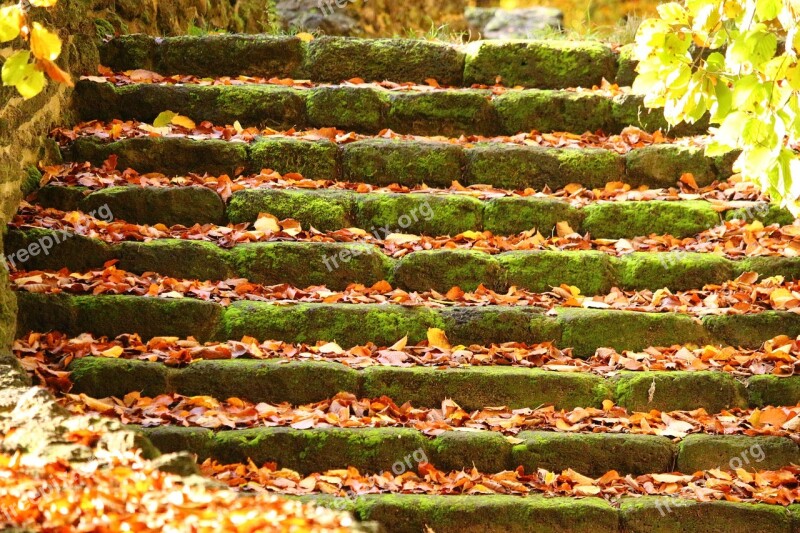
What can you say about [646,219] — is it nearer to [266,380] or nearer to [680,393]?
[680,393]

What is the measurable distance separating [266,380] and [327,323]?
0.47 meters

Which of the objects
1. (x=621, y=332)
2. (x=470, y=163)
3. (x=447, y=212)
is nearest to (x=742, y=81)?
(x=621, y=332)

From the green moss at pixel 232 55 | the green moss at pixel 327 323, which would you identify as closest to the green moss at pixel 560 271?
the green moss at pixel 327 323

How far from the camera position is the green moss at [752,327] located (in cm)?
409

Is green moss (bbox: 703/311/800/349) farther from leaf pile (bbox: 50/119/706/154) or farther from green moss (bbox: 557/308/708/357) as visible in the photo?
leaf pile (bbox: 50/119/706/154)

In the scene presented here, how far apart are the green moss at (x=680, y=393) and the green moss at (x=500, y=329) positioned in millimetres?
439

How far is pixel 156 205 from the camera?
15.5 feet

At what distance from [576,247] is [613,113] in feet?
4.25

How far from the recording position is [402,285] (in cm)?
445

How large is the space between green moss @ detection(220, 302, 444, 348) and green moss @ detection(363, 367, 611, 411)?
334 mm

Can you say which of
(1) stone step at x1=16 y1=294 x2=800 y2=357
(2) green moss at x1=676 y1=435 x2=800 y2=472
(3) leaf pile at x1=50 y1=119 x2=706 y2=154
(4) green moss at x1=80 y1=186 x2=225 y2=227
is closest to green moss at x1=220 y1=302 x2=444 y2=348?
(1) stone step at x1=16 y1=294 x2=800 y2=357

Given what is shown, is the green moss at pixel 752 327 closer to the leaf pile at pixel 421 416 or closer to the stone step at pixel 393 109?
the leaf pile at pixel 421 416

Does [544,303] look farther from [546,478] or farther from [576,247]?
[546,478]

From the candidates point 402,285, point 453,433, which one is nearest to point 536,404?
point 453,433
